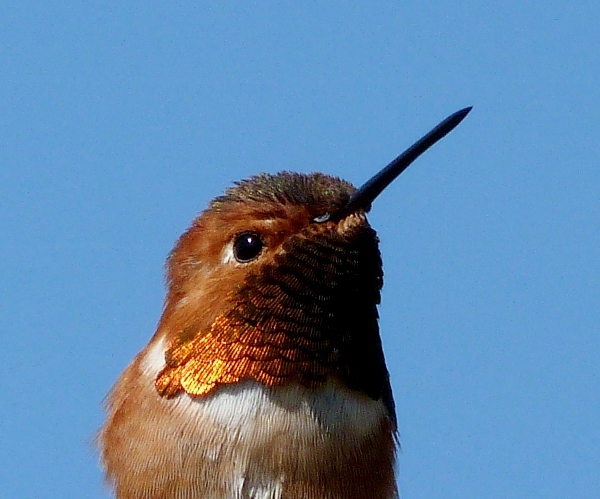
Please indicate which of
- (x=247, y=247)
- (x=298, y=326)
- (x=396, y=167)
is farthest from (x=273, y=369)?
(x=396, y=167)

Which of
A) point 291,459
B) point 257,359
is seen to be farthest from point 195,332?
point 291,459

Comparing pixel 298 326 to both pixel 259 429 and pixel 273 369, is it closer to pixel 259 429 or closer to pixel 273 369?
pixel 273 369

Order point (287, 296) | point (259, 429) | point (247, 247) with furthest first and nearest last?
point (247, 247), point (287, 296), point (259, 429)

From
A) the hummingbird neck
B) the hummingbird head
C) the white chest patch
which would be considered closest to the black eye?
the hummingbird head

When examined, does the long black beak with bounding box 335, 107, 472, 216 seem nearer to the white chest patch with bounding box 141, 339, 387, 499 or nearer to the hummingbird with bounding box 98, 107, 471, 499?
the hummingbird with bounding box 98, 107, 471, 499

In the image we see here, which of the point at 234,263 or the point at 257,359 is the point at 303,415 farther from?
the point at 234,263

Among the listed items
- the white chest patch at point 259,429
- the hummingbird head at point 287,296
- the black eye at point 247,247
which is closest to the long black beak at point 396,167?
the hummingbird head at point 287,296
